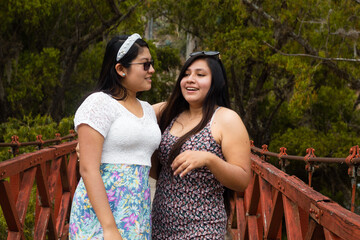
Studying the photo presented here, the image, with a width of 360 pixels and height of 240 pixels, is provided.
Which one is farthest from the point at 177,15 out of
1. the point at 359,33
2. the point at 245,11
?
the point at 359,33

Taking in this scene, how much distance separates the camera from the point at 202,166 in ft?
7.23

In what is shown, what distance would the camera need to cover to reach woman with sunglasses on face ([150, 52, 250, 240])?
2.34 meters

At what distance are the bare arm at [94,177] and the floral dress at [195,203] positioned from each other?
435 millimetres

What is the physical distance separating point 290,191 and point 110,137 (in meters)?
0.88

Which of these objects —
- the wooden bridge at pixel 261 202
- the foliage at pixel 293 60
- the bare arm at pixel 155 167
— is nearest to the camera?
the wooden bridge at pixel 261 202

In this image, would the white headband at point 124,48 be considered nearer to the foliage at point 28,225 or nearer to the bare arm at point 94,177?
the bare arm at point 94,177

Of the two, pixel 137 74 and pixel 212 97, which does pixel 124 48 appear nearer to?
pixel 137 74

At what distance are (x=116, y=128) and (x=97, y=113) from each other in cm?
12

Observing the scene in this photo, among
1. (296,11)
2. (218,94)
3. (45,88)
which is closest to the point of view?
(218,94)

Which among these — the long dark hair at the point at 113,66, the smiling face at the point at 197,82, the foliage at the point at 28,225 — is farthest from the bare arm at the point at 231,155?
the foliage at the point at 28,225

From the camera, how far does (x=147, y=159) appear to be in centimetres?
233

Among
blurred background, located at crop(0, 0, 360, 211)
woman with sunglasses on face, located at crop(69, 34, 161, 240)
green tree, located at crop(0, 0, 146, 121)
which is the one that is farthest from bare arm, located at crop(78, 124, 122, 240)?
green tree, located at crop(0, 0, 146, 121)

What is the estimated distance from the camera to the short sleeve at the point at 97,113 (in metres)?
2.09

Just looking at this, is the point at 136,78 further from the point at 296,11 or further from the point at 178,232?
the point at 296,11
